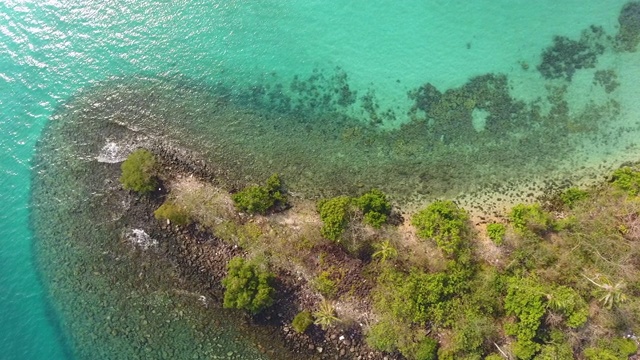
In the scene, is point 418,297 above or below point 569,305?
below

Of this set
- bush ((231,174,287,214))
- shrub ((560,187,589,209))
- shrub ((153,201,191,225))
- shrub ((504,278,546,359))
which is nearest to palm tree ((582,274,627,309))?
shrub ((504,278,546,359))

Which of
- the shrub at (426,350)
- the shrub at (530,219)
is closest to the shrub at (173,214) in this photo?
the shrub at (426,350)

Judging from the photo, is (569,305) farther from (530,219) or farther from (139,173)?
(139,173)

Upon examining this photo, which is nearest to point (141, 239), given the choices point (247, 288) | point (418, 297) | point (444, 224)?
point (247, 288)

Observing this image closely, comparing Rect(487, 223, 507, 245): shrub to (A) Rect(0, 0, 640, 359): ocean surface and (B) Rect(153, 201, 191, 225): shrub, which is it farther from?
(B) Rect(153, 201, 191, 225): shrub

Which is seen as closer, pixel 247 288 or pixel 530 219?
pixel 247 288

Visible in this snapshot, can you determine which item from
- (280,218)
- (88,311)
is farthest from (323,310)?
(88,311)
